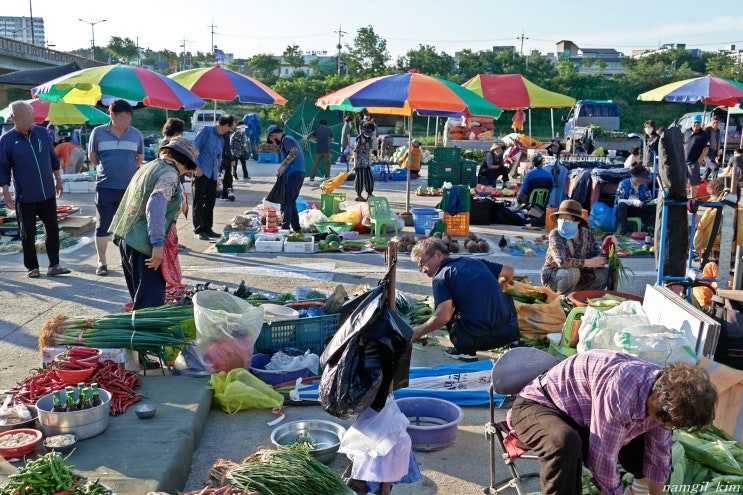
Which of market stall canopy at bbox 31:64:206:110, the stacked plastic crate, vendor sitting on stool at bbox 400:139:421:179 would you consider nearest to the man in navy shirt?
market stall canopy at bbox 31:64:206:110

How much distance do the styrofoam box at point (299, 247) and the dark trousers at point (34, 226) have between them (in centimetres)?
313

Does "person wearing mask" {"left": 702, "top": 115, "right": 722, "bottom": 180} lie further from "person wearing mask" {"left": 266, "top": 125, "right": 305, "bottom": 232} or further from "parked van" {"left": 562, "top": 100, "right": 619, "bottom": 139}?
"parked van" {"left": 562, "top": 100, "right": 619, "bottom": 139}

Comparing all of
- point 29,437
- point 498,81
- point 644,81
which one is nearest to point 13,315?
point 29,437

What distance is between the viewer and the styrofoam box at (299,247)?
1024 cm

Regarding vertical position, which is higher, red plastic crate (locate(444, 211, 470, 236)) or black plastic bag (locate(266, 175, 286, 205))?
black plastic bag (locate(266, 175, 286, 205))

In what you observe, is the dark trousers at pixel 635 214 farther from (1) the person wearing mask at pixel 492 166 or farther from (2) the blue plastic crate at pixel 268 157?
(2) the blue plastic crate at pixel 268 157

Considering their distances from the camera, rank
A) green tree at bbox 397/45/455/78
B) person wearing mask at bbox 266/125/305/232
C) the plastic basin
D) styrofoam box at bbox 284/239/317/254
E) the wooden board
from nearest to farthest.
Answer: the plastic basin → styrofoam box at bbox 284/239/317/254 → person wearing mask at bbox 266/125/305/232 → the wooden board → green tree at bbox 397/45/455/78

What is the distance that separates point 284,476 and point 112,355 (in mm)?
2146

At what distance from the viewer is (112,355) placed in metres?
5.02

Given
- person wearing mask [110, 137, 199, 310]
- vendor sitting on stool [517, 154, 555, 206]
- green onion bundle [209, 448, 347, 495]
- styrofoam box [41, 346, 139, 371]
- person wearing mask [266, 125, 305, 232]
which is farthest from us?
vendor sitting on stool [517, 154, 555, 206]

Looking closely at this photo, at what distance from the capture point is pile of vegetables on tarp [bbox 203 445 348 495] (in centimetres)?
343

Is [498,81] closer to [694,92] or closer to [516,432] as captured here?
[694,92]

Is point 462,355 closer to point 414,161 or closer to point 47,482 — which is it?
point 47,482

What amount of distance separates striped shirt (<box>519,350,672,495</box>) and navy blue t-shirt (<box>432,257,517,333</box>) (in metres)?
2.03
